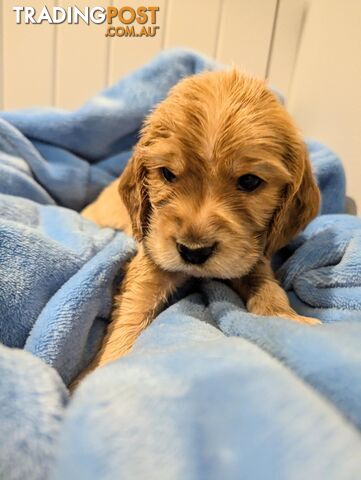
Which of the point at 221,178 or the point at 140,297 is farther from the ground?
the point at 221,178

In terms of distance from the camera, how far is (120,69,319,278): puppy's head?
125cm

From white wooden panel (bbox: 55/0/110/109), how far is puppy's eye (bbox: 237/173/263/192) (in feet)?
4.79

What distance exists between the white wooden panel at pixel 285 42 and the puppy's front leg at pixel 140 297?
4.76 feet

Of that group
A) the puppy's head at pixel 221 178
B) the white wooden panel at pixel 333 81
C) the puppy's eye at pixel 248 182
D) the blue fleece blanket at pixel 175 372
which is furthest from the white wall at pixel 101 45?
the puppy's eye at pixel 248 182

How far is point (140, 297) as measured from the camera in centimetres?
145

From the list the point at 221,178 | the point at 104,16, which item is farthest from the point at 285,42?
the point at 221,178

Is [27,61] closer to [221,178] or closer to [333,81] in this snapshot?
[333,81]

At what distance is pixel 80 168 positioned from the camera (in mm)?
2250

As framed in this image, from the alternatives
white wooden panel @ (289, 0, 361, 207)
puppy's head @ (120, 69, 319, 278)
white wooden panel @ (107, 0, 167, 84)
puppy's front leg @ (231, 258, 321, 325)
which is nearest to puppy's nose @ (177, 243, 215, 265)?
puppy's head @ (120, 69, 319, 278)

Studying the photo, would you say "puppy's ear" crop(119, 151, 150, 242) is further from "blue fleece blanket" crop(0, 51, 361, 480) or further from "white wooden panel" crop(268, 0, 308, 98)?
"white wooden panel" crop(268, 0, 308, 98)

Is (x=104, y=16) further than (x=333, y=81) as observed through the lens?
Yes

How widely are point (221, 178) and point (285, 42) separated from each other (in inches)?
58.2

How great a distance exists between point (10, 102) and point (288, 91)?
1402 millimetres

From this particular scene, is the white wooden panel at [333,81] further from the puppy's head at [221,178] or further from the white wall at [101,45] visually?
the puppy's head at [221,178]
